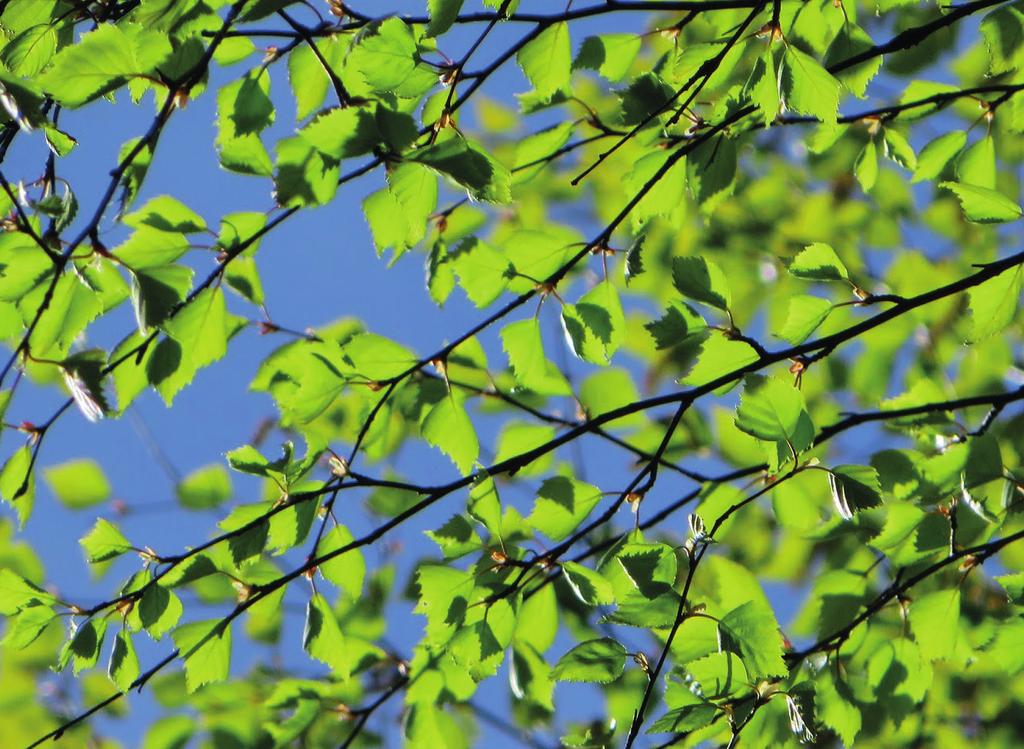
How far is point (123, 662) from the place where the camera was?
141cm

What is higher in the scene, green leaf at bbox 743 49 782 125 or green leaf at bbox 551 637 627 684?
green leaf at bbox 743 49 782 125

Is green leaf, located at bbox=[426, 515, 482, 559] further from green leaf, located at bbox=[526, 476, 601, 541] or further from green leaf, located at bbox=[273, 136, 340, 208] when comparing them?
green leaf, located at bbox=[273, 136, 340, 208]

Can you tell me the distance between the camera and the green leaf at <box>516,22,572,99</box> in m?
1.47

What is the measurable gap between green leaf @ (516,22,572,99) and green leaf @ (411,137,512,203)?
0.90ft

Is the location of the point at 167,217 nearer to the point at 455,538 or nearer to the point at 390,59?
the point at 390,59

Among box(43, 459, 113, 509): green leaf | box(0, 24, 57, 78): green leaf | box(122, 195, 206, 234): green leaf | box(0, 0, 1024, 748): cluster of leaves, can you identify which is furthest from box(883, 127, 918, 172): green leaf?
box(43, 459, 113, 509): green leaf

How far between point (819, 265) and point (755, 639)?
0.53 m

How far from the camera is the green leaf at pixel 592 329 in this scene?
5.01 ft

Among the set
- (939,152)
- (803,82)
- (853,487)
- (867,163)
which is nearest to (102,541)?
(853,487)

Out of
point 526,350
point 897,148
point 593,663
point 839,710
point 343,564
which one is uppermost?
point 897,148

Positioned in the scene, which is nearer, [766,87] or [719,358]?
[766,87]

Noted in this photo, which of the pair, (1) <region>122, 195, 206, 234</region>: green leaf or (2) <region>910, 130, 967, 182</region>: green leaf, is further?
(2) <region>910, 130, 967, 182</region>: green leaf

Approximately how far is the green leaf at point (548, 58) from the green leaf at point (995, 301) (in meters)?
0.70

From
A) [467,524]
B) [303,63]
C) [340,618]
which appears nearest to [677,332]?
[467,524]
